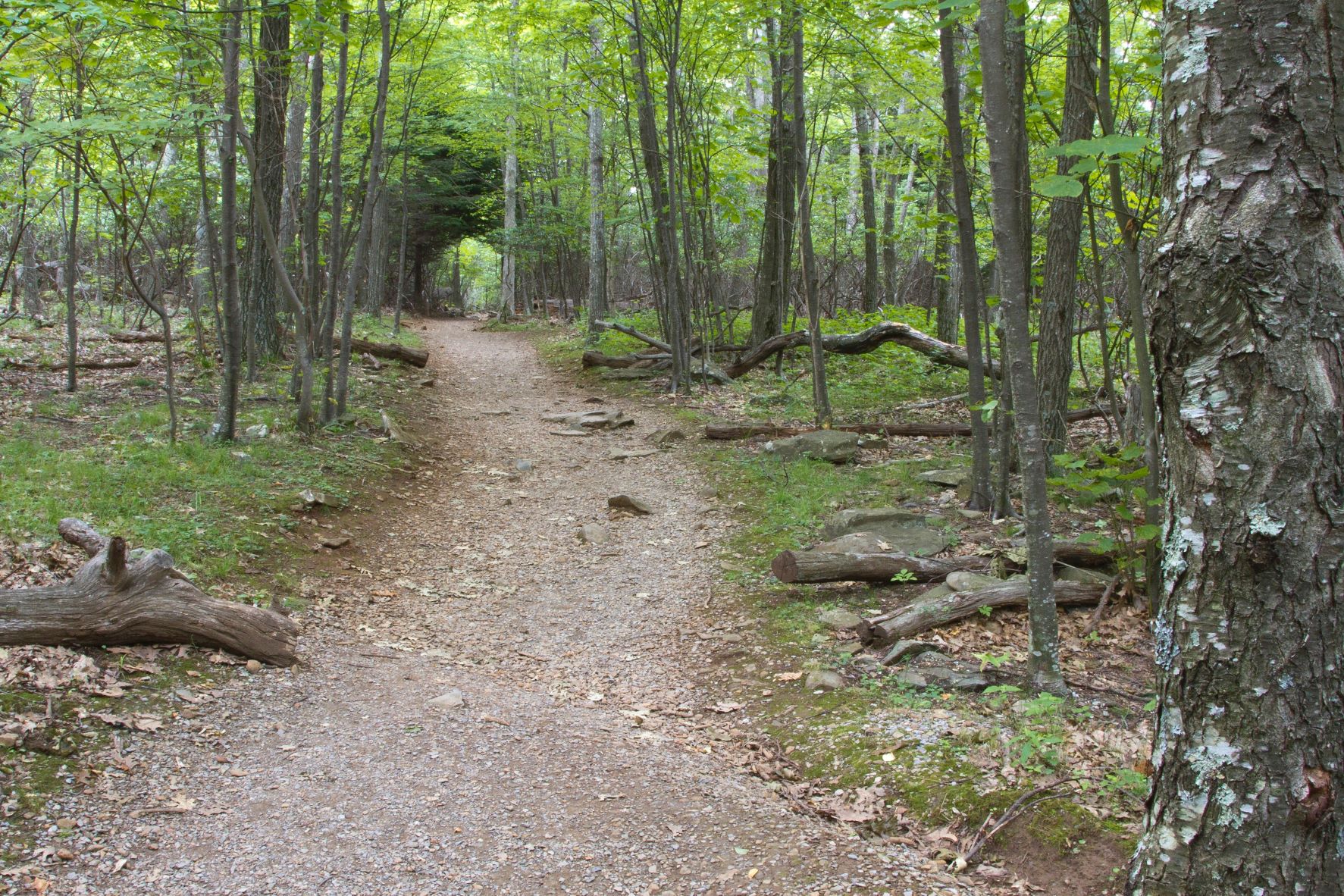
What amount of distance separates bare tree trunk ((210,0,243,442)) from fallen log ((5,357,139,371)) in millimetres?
3631

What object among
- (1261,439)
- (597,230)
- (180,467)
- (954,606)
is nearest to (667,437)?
(180,467)

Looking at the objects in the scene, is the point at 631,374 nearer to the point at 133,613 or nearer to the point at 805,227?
the point at 805,227

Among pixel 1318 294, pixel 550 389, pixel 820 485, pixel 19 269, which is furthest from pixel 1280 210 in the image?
pixel 19 269

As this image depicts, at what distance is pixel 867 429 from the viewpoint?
924cm

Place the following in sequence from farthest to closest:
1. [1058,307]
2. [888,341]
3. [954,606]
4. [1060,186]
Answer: [888,341]
[1058,307]
[954,606]
[1060,186]

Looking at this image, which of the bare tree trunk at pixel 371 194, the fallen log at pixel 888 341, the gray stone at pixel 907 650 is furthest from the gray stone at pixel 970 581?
the bare tree trunk at pixel 371 194

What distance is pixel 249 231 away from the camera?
10.5 m

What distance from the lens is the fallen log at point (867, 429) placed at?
9078 mm

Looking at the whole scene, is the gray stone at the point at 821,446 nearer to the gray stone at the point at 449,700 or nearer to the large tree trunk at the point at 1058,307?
the large tree trunk at the point at 1058,307

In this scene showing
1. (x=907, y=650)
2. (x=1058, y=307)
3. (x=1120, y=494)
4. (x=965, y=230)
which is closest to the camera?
(x=907, y=650)

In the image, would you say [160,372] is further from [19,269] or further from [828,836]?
[828,836]

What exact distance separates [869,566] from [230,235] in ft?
19.4

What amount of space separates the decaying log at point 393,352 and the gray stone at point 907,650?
10.9 metres

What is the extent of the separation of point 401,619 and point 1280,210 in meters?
4.98
